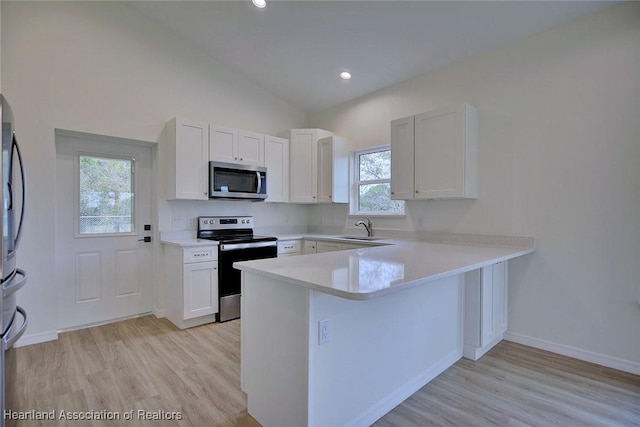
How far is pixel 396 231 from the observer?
4.03 meters

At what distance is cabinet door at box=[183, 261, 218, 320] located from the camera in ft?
11.1

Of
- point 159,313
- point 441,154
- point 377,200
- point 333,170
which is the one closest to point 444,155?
point 441,154

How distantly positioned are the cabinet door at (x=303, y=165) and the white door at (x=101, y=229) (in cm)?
183

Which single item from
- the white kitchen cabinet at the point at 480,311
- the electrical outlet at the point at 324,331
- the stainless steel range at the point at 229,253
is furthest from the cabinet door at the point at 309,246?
the electrical outlet at the point at 324,331

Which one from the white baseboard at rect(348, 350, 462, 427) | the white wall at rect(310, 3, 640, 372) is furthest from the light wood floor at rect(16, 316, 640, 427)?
the white wall at rect(310, 3, 640, 372)

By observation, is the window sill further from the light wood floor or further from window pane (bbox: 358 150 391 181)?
the light wood floor

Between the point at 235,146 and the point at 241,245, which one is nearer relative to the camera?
the point at 241,245

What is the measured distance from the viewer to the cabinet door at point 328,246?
13.0ft

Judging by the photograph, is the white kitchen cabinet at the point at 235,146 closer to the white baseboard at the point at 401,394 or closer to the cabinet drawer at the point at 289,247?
the cabinet drawer at the point at 289,247

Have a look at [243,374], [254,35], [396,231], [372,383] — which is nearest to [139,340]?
[243,374]

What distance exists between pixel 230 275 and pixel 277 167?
5.34 feet

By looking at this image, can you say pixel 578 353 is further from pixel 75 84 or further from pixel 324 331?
pixel 75 84

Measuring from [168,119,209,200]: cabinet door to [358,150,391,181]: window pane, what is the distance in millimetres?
2093

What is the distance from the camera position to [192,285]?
3410mm
